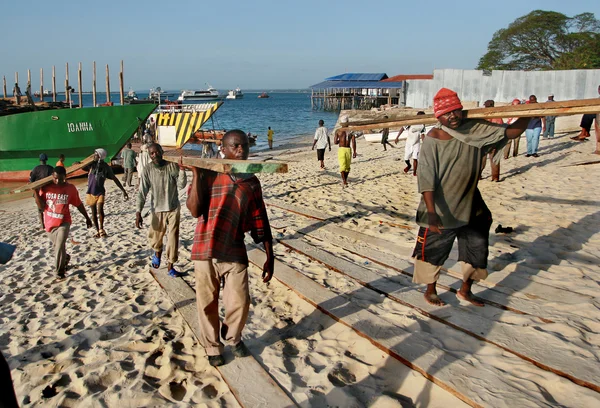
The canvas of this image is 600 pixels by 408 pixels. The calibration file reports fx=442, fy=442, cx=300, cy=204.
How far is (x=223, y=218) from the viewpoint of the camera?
302cm

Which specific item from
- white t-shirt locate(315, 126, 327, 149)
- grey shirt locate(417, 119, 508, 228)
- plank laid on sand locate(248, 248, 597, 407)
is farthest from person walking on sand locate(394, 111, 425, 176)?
plank laid on sand locate(248, 248, 597, 407)

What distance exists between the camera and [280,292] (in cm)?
445

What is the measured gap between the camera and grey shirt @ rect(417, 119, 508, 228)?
134 inches

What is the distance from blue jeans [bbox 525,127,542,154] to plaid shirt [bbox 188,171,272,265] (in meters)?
10.4

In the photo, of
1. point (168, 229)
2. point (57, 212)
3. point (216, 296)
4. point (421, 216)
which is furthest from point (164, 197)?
point (421, 216)

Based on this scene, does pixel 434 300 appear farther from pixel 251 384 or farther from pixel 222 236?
pixel 222 236

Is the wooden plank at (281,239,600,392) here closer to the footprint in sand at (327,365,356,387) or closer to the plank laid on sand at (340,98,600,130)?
the footprint in sand at (327,365,356,387)

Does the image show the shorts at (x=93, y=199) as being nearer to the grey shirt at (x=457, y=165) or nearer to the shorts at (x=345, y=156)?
the shorts at (x=345, y=156)

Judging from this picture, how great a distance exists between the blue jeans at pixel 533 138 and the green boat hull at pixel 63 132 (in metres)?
13.6

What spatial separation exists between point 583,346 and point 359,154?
14470 millimetres

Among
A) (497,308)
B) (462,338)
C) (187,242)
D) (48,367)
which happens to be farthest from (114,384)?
(187,242)

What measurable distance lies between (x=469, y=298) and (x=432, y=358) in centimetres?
103

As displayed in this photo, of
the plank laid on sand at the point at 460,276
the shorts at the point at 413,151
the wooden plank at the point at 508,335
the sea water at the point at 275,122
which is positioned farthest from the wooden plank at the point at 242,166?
the sea water at the point at 275,122

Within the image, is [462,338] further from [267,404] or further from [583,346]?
[267,404]
